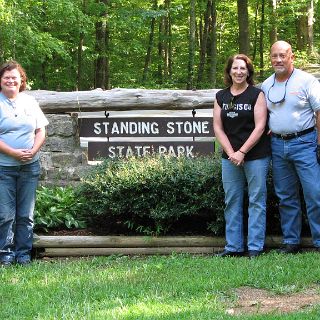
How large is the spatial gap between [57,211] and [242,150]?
93.0 inches

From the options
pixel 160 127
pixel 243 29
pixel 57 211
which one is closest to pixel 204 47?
pixel 243 29

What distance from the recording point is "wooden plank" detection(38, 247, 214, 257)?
616cm

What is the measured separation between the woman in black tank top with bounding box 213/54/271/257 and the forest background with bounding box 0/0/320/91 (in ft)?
22.0

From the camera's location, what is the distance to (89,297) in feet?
14.4

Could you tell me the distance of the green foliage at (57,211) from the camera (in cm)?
651

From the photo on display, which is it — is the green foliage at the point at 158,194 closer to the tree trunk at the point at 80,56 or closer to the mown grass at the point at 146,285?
the mown grass at the point at 146,285

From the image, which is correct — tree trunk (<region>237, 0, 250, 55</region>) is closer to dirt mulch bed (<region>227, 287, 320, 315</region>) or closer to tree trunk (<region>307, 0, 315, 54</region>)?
tree trunk (<region>307, 0, 315, 54</region>)

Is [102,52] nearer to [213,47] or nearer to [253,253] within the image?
[213,47]

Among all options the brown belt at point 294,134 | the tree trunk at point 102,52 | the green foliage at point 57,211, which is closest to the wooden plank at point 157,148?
the green foliage at point 57,211

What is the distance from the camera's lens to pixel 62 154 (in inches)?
303

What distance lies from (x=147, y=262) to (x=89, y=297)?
1395 millimetres

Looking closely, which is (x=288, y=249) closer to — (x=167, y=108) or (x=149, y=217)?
(x=149, y=217)

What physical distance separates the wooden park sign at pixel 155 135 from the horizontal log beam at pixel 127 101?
7.3 inches

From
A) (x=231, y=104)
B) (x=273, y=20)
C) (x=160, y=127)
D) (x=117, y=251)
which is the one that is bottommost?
(x=117, y=251)
